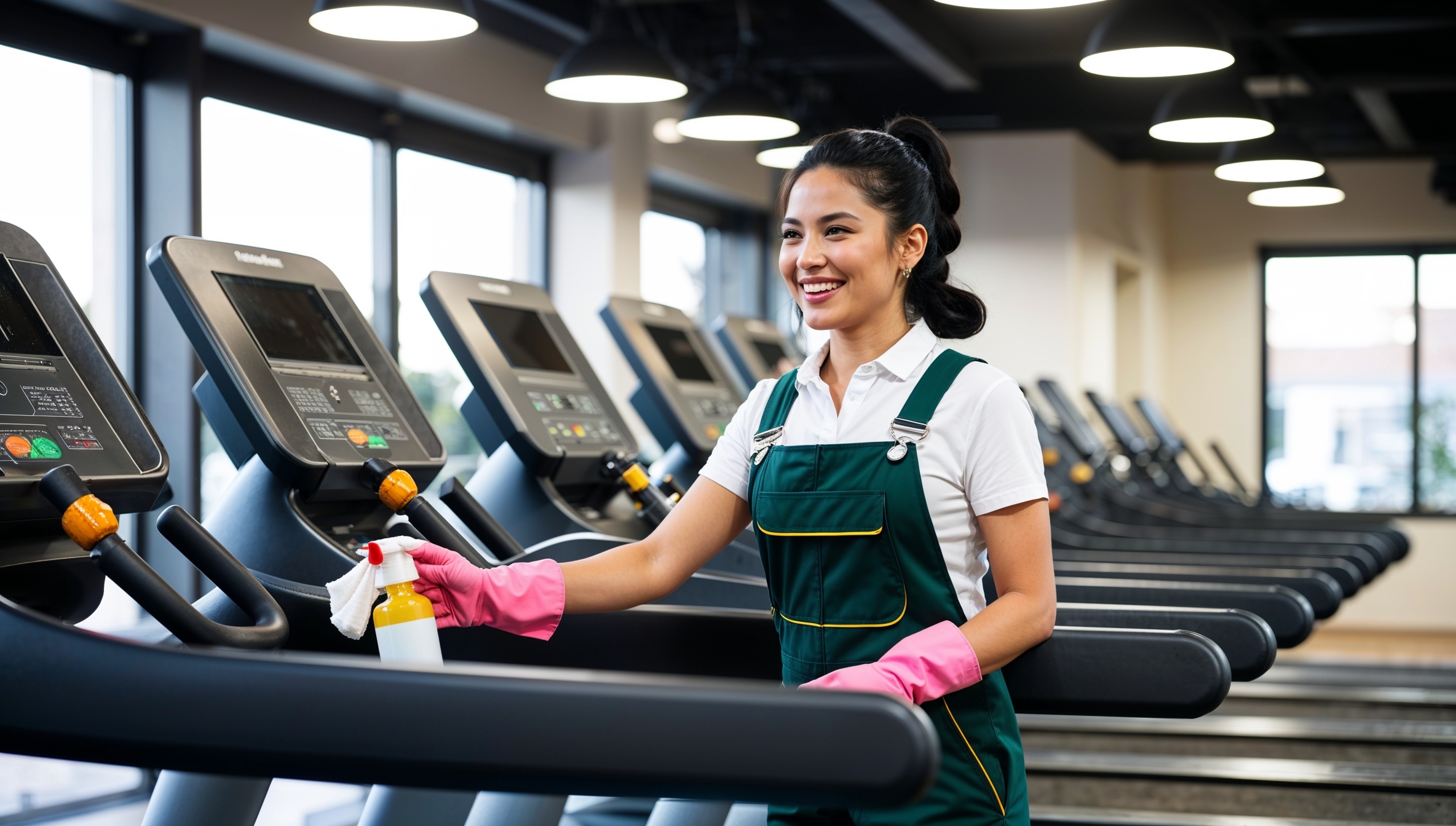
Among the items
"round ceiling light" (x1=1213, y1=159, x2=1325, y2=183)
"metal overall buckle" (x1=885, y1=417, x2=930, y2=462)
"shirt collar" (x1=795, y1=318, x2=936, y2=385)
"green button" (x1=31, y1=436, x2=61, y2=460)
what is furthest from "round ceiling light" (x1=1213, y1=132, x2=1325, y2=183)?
"green button" (x1=31, y1=436, x2=61, y2=460)

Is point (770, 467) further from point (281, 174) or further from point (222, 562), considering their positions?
point (281, 174)

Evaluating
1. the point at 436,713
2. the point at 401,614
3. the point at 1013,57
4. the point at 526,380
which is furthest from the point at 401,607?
the point at 1013,57

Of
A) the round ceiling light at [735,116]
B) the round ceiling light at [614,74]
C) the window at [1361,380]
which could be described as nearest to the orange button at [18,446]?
the round ceiling light at [614,74]

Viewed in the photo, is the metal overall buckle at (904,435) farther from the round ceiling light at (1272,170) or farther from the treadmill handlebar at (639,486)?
the round ceiling light at (1272,170)

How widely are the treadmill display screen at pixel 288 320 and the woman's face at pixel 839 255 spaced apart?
77 cm

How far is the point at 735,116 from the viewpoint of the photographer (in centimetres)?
451

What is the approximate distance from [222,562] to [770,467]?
0.57 meters

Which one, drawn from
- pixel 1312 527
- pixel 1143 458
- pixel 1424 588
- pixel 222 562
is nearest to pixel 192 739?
pixel 222 562

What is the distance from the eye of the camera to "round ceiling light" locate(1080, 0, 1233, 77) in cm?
373

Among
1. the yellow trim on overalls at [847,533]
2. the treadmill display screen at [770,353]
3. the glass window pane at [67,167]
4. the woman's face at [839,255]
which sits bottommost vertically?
the yellow trim on overalls at [847,533]

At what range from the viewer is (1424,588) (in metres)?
9.45

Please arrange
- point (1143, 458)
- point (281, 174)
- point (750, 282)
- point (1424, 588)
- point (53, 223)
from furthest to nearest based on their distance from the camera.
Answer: point (1424, 588)
point (750, 282)
point (1143, 458)
point (281, 174)
point (53, 223)

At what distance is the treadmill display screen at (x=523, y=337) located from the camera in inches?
101

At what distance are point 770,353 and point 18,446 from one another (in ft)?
9.24
